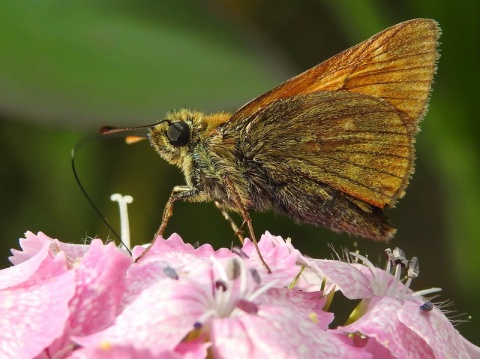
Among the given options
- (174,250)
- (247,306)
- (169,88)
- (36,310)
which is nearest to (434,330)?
(247,306)

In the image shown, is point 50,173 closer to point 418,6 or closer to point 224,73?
point 224,73

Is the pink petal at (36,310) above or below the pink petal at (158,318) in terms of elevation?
above

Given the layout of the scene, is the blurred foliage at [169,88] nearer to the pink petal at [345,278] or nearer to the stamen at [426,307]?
the pink petal at [345,278]

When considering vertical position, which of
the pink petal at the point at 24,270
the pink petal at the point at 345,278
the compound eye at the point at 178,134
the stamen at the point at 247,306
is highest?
the compound eye at the point at 178,134

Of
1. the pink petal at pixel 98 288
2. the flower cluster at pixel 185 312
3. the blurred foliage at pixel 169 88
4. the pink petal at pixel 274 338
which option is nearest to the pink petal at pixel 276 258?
the flower cluster at pixel 185 312

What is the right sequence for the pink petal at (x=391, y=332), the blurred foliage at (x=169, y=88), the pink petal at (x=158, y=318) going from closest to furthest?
the pink petal at (x=158, y=318), the pink petal at (x=391, y=332), the blurred foliage at (x=169, y=88)

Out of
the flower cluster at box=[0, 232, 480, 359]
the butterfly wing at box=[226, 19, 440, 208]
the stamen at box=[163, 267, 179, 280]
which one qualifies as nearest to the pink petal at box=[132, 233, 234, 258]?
the flower cluster at box=[0, 232, 480, 359]

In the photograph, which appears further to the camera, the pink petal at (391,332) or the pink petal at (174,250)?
the pink petal at (174,250)

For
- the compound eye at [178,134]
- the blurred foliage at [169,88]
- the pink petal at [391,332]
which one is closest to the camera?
the pink petal at [391,332]
